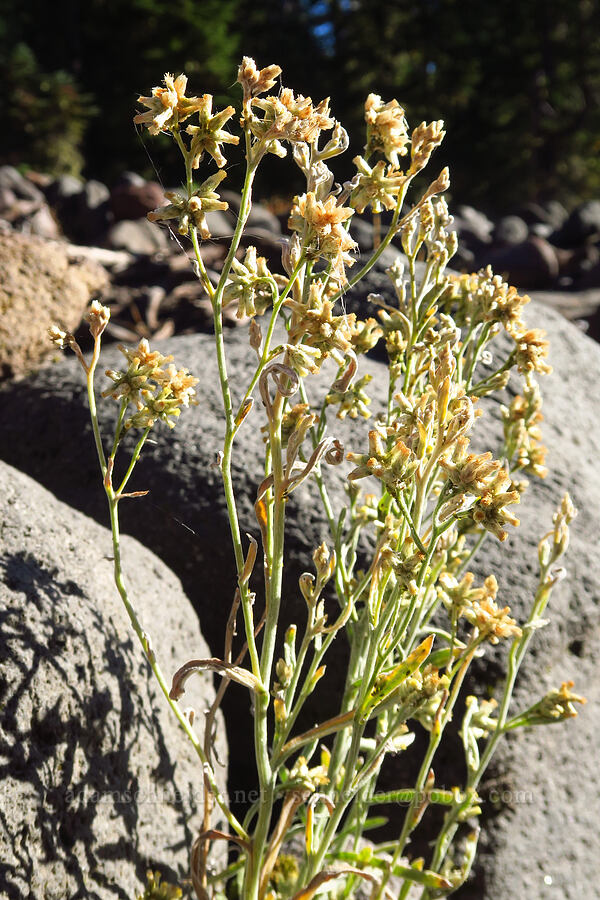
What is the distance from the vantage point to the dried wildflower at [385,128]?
938 mm

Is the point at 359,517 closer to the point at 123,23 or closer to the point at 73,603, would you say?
the point at 73,603

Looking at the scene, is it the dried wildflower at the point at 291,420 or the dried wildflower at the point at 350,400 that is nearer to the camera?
the dried wildflower at the point at 291,420

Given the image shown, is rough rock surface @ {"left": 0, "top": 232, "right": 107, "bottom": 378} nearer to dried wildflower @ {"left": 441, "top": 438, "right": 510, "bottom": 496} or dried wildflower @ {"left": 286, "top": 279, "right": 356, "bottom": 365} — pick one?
dried wildflower @ {"left": 286, "top": 279, "right": 356, "bottom": 365}

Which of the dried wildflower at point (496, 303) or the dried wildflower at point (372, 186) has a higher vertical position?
the dried wildflower at point (372, 186)

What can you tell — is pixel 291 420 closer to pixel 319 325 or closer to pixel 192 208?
pixel 319 325

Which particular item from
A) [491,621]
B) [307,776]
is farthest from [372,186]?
[307,776]

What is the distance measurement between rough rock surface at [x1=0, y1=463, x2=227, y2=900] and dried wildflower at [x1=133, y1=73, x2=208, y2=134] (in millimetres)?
721

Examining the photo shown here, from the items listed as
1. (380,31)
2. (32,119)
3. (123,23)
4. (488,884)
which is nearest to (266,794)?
(488,884)

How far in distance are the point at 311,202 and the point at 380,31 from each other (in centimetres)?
1167

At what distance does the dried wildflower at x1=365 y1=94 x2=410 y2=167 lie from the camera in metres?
0.94

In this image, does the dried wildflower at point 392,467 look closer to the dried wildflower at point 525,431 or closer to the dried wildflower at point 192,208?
the dried wildflower at point 192,208

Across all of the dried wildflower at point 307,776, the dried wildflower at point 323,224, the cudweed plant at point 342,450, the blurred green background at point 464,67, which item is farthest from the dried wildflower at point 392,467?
the blurred green background at point 464,67

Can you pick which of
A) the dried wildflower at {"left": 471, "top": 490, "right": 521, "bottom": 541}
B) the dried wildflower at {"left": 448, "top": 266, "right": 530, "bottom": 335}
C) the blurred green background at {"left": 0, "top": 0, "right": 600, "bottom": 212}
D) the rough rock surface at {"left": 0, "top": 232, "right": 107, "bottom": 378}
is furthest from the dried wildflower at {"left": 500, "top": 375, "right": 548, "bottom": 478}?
the blurred green background at {"left": 0, "top": 0, "right": 600, "bottom": 212}

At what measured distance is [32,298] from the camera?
2.55 meters
